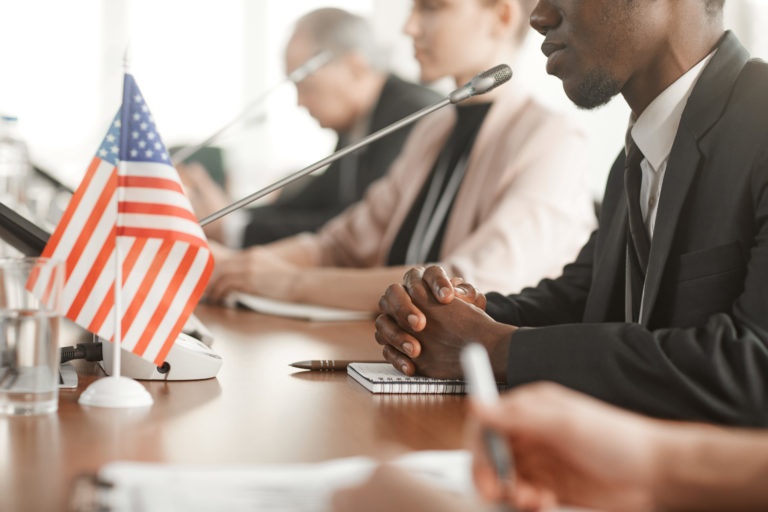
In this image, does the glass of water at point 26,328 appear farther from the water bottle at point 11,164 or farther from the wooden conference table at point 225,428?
the water bottle at point 11,164

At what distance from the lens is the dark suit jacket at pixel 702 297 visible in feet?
3.23

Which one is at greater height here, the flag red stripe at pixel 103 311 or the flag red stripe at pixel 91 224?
the flag red stripe at pixel 91 224

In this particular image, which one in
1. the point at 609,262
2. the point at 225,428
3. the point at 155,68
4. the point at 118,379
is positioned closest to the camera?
the point at 225,428

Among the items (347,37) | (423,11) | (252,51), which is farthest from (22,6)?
(423,11)

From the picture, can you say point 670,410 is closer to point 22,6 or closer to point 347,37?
point 347,37

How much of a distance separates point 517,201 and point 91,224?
1271 millimetres

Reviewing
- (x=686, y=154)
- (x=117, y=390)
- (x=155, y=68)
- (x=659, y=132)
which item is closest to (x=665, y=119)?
(x=659, y=132)

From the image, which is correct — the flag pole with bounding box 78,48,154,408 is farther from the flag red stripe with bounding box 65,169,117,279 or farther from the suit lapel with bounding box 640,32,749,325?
the suit lapel with bounding box 640,32,749,325

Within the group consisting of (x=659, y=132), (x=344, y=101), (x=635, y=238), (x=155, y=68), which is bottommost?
(x=635, y=238)

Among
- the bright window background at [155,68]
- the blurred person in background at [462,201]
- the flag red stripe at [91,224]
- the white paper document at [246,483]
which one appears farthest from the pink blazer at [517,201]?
the bright window background at [155,68]

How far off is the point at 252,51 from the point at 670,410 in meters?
6.49

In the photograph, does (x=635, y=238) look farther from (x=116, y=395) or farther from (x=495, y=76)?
(x=116, y=395)

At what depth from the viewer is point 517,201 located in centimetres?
219

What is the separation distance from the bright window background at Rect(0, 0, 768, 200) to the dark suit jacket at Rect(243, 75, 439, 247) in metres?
2.28
